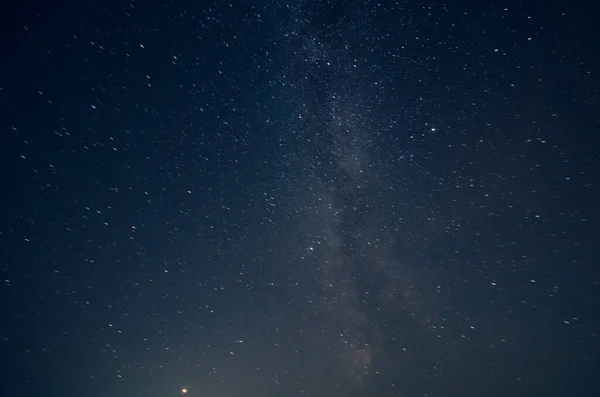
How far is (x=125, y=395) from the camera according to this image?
494 centimetres

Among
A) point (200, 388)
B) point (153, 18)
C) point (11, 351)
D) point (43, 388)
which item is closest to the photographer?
point (153, 18)

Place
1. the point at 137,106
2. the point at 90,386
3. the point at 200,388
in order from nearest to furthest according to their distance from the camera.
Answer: the point at 137,106 < the point at 200,388 < the point at 90,386

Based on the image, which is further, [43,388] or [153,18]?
[43,388]

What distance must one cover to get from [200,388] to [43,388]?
3339 millimetres

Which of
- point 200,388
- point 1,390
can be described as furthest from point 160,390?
point 1,390

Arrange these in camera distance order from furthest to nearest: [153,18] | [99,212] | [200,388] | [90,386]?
1. [90,386]
2. [200,388]
3. [99,212]
4. [153,18]

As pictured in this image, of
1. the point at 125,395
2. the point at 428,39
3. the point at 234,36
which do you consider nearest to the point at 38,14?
the point at 234,36

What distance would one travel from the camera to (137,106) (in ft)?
6.37

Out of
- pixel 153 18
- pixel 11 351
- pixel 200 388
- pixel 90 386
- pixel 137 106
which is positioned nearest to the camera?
pixel 153 18

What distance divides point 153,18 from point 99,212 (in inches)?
67.4

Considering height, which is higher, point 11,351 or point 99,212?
point 11,351

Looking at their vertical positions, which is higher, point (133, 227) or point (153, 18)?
point (153, 18)

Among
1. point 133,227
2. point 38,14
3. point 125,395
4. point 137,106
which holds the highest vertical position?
point 38,14

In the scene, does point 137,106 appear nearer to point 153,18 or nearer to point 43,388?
point 153,18
